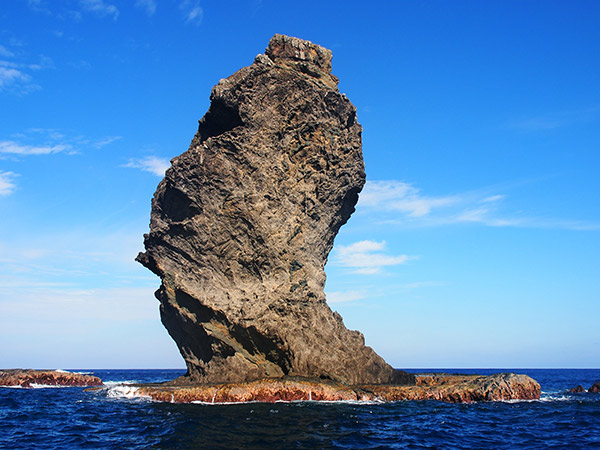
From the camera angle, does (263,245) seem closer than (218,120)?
Yes

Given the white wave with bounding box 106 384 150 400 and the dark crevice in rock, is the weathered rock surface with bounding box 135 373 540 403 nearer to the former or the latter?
the white wave with bounding box 106 384 150 400

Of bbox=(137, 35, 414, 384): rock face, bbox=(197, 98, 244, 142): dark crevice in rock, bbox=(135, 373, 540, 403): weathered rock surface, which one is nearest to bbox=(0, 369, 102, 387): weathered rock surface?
bbox=(137, 35, 414, 384): rock face

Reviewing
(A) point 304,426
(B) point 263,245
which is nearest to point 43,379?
(B) point 263,245

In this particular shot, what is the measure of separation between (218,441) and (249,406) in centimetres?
801

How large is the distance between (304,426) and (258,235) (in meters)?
14.4

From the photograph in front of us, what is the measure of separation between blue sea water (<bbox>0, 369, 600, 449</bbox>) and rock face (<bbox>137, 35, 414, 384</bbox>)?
5.09m

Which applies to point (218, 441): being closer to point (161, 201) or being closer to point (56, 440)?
point (56, 440)

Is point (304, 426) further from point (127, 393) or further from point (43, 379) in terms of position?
point (43, 379)

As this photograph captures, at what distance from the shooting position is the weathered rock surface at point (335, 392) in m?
26.7

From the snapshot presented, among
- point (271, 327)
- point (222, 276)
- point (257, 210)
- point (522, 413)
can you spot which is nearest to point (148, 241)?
point (222, 276)

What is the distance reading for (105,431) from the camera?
19625 millimetres

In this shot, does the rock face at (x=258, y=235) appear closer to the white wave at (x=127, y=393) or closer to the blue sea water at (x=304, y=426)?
the white wave at (x=127, y=393)

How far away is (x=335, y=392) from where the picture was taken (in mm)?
26891

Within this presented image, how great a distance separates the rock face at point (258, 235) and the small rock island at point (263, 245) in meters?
0.07
